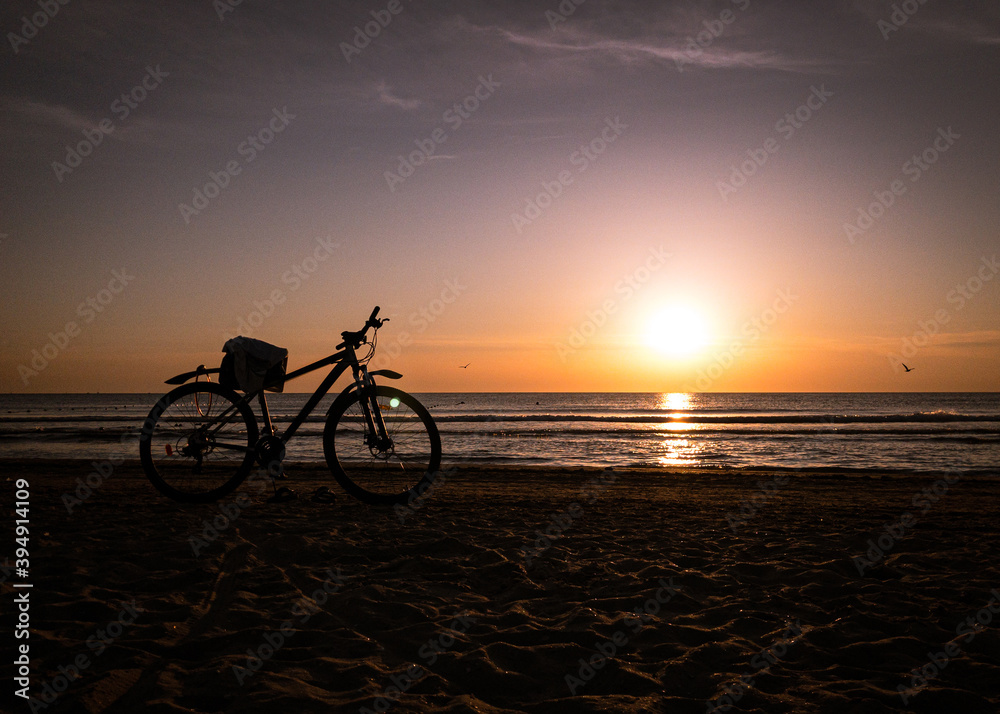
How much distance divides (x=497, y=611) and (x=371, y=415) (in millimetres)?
2981

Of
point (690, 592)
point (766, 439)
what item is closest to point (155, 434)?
point (690, 592)

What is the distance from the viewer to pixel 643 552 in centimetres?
462

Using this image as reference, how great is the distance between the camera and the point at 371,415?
586 cm

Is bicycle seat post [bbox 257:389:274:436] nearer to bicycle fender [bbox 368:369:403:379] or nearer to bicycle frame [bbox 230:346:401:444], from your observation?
bicycle frame [bbox 230:346:401:444]

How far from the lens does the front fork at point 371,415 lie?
5.79 meters

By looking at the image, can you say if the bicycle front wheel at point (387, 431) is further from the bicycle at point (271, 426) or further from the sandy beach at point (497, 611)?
the sandy beach at point (497, 611)

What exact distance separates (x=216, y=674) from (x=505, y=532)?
121 inches

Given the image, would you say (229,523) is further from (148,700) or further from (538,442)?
(538,442)

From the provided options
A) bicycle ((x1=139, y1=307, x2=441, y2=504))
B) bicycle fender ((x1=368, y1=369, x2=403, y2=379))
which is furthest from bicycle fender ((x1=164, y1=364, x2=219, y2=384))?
bicycle fender ((x1=368, y1=369, x2=403, y2=379))

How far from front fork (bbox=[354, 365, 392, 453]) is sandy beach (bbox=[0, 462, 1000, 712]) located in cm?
70

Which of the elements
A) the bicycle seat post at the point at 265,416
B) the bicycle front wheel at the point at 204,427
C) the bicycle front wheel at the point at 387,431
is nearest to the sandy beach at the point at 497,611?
the bicycle front wheel at the point at 387,431

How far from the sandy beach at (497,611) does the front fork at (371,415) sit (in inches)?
27.4

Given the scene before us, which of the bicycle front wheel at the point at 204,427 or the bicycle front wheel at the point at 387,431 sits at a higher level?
the bicycle front wheel at the point at 387,431

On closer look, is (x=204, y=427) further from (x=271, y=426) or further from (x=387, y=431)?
(x=387, y=431)
